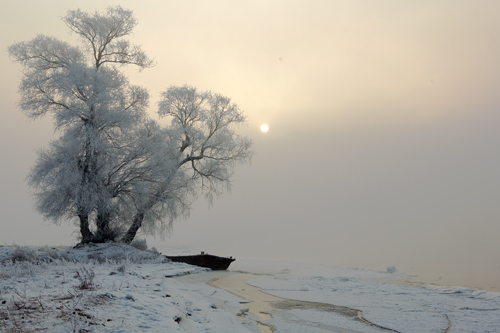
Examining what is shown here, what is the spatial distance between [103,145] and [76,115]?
2035 mm

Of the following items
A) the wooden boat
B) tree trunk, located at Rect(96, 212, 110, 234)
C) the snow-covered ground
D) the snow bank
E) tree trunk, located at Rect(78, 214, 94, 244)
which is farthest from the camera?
tree trunk, located at Rect(96, 212, 110, 234)

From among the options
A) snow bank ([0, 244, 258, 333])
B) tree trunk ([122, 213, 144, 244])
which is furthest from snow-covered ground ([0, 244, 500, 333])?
tree trunk ([122, 213, 144, 244])

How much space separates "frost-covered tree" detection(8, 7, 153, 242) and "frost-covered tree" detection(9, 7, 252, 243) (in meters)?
0.05

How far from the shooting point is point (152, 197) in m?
19.0

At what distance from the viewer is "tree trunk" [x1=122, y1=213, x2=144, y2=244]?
1900cm

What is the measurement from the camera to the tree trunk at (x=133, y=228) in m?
19.0

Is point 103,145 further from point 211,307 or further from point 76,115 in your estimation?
point 211,307

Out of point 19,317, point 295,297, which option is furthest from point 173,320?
point 295,297

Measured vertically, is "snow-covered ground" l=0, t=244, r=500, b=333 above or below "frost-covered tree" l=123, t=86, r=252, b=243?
below

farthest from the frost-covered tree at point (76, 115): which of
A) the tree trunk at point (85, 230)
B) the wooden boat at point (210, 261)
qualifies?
the wooden boat at point (210, 261)

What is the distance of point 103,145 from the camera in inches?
661

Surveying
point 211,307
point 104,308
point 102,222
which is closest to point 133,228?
point 102,222

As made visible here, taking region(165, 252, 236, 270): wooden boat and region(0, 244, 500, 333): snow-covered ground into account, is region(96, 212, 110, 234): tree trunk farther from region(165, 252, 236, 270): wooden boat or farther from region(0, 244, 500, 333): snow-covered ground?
region(0, 244, 500, 333): snow-covered ground

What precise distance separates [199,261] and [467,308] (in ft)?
35.1
